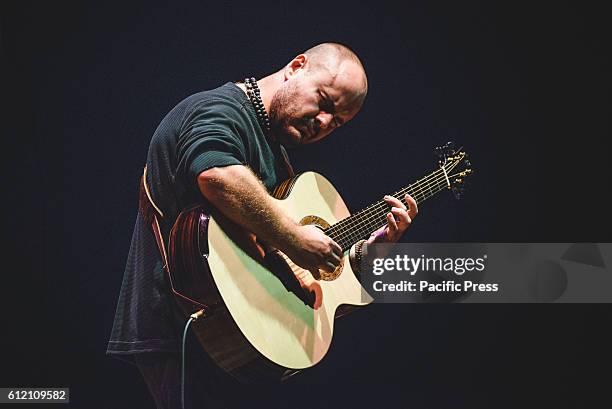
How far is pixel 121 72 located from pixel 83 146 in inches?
9.9

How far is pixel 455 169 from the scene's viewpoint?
223cm

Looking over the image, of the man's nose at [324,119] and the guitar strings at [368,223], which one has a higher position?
the man's nose at [324,119]

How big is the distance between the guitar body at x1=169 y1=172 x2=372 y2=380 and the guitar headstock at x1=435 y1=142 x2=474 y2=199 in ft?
1.63

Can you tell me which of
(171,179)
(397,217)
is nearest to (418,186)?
(397,217)

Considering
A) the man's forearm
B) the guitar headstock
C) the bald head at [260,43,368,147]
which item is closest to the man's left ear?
the bald head at [260,43,368,147]

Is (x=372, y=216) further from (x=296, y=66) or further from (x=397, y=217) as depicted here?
(x=296, y=66)

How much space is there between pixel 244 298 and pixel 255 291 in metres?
0.04

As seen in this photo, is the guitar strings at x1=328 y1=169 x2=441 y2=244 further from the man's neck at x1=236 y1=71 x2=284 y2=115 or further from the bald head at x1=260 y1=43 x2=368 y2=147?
the man's neck at x1=236 y1=71 x2=284 y2=115

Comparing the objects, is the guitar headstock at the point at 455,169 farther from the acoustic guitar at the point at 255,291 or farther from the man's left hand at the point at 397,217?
the acoustic guitar at the point at 255,291

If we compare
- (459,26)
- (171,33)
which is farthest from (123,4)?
(459,26)

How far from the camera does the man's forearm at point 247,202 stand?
1742 mm

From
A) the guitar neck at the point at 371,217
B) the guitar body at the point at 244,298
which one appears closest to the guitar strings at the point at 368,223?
the guitar neck at the point at 371,217

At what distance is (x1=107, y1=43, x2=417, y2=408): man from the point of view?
1773mm

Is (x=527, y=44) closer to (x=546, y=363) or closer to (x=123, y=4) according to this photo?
(x=546, y=363)
